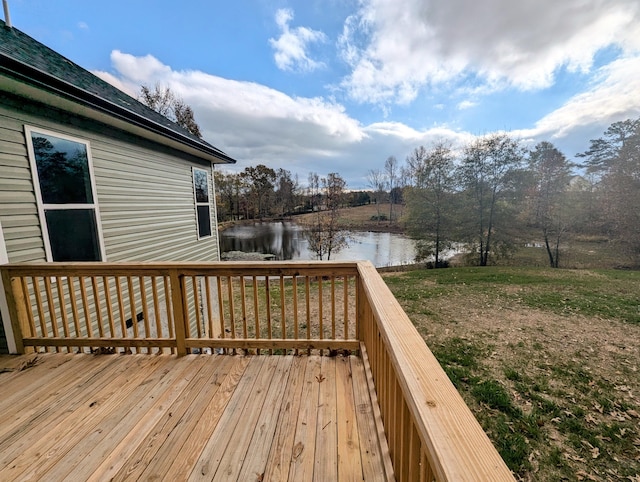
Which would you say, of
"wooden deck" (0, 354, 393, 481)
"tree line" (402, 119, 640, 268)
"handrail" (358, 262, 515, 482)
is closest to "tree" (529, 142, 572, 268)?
"tree line" (402, 119, 640, 268)

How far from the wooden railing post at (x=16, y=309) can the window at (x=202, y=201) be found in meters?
4.08

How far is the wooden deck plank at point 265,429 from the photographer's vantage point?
1487 mm

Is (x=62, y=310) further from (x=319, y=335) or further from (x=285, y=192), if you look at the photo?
(x=285, y=192)

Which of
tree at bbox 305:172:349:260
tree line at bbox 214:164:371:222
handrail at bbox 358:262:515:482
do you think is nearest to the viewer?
handrail at bbox 358:262:515:482

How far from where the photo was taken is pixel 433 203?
1517 cm

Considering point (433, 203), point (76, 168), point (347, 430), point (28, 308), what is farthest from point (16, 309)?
point (433, 203)

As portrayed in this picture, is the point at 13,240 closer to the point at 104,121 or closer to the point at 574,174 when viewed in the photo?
the point at 104,121

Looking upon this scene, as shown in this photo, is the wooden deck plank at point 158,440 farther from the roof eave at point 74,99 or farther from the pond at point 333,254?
the pond at point 333,254

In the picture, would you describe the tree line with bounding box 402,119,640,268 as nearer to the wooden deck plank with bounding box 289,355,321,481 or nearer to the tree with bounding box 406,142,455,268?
the tree with bounding box 406,142,455,268

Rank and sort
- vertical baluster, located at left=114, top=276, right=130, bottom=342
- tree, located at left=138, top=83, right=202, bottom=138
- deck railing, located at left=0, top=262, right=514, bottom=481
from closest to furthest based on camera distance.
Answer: deck railing, located at left=0, top=262, right=514, bottom=481
vertical baluster, located at left=114, top=276, right=130, bottom=342
tree, located at left=138, top=83, right=202, bottom=138

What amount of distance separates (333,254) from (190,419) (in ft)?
49.6

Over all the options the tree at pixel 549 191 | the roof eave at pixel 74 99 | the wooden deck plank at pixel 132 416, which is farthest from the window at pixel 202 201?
the tree at pixel 549 191

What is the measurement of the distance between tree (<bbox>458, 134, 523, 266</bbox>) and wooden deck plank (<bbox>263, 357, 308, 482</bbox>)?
49.5ft

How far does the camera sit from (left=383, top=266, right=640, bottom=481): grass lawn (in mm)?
2627
